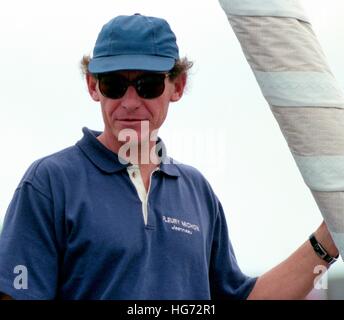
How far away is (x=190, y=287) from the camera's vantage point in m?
2.66

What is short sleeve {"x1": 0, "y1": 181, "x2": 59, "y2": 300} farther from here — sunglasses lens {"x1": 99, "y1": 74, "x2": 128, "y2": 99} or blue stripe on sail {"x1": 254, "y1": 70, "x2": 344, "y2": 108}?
blue stripe on sail {"x1": 254, "y1": 70, "x2": 344, "y2": 108}

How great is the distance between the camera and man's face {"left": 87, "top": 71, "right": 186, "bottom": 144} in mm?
2613

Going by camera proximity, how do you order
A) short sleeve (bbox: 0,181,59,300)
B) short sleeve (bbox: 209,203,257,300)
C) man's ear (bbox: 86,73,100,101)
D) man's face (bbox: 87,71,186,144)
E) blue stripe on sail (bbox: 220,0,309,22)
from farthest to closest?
short sleeve (bbox: 209,203,257,300) → man's ear (bbox: 86,73,100,101) → man's face (bbox: 87,71,186,144) → short sleeve (bbox: 0,181,59,300) → blue stripe on sail (bbox: 220,0,309,22)

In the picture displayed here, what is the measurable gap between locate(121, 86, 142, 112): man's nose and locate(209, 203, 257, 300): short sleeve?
0.60 meters

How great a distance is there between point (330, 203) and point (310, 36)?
30 cm

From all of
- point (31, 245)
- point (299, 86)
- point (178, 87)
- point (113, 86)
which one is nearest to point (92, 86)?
point (113, 86)

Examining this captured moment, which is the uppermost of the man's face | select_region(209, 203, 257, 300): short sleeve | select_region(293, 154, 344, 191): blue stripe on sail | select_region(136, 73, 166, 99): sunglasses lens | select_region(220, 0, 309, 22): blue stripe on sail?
select_region(220, 0, 309, 22): blue stripe on sail

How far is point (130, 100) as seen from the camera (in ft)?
8.61

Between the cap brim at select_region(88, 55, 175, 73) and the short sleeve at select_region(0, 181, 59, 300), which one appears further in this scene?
the cap brim at select_region(88, 55, 175, 73)

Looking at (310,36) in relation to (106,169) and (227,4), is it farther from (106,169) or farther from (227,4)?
(106,169)

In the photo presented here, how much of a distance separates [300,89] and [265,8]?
152mm

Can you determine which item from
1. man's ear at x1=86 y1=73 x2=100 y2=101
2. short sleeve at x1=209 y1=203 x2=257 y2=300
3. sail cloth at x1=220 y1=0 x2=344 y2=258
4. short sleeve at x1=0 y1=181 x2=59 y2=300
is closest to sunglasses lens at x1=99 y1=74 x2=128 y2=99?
man's ear at x1=86 y1=73 x2=100 y2=101

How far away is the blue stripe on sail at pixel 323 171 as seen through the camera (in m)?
1.44
